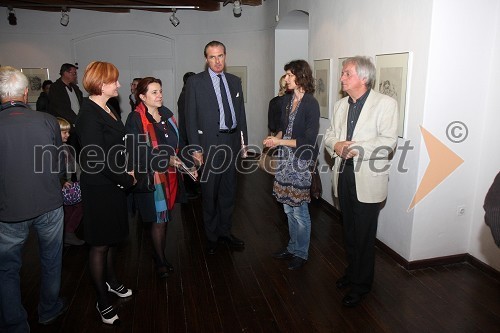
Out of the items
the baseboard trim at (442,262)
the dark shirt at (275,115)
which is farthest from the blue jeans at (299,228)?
the dark shirt at (275,115)

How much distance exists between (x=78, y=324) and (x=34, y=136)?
1.43 meters

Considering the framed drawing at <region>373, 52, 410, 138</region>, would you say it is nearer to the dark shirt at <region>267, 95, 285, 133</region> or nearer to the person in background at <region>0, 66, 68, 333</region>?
the dark shirt at <region>267, 95, 285, 133</region>

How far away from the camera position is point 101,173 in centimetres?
251

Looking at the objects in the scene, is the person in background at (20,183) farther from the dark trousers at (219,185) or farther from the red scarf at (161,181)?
the dark trousers at (219,185)

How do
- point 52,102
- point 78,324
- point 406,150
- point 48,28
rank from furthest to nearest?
point 48,28 < point 52,102 < point 406,150 < point 78,324

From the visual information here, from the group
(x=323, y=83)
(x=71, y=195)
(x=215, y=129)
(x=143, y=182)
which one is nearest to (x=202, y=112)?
(x=215, y=129)

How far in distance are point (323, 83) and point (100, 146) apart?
3521 millimetres

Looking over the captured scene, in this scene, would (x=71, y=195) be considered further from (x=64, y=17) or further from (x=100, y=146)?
(x=64, y=17)

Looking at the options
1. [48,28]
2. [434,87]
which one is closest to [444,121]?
[434,87]

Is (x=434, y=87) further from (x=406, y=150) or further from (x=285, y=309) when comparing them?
(x=285, y=309)

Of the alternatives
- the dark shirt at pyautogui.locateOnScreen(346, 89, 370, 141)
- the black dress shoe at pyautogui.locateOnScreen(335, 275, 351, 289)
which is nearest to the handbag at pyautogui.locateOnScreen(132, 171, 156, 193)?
the dark shirt at pyautogui.locateOnScreen(346, 89, 370, 141)

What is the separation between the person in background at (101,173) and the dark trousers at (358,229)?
64.2 inches

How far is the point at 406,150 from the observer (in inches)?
139

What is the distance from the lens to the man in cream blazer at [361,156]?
2.78 metres
